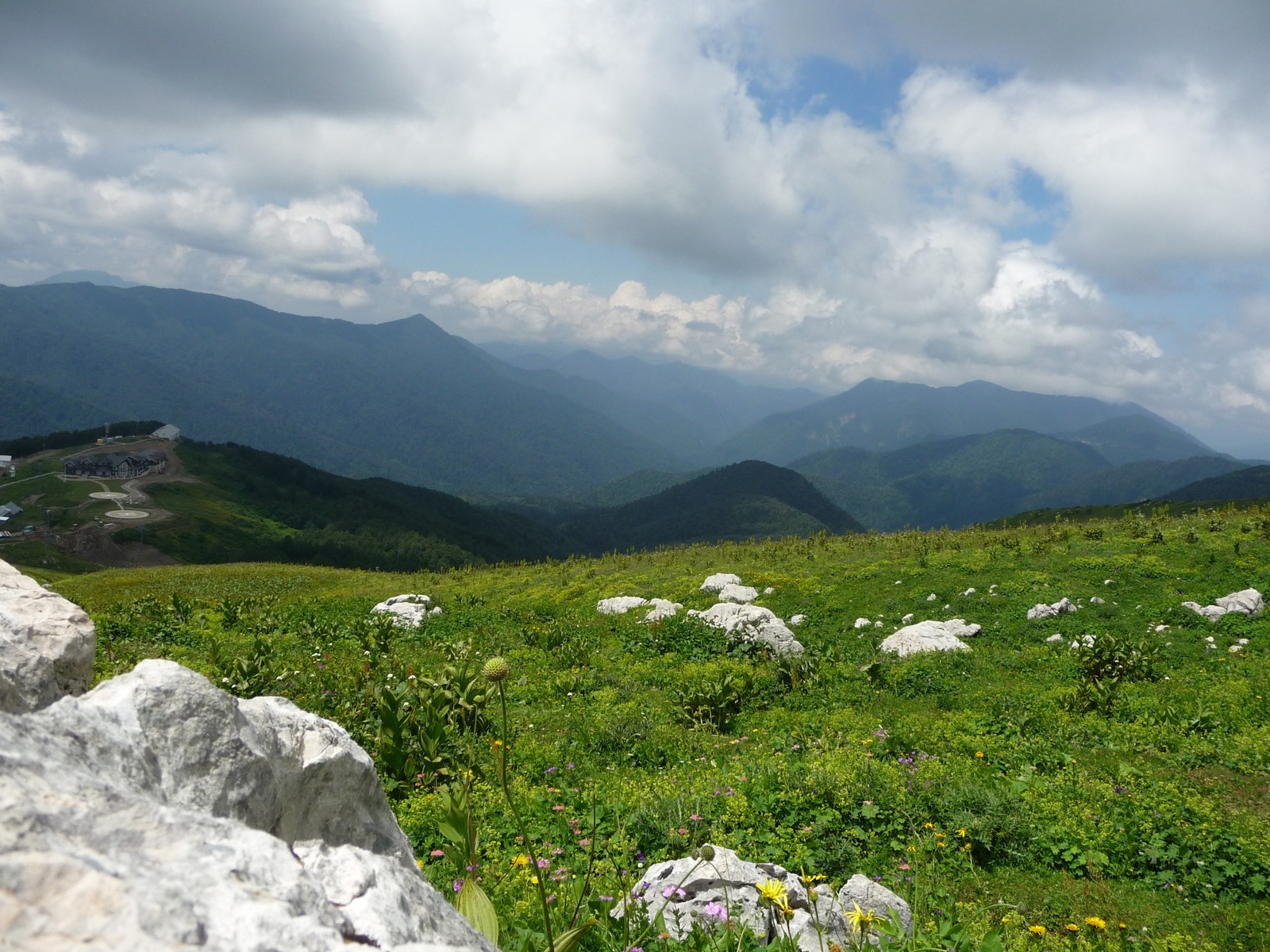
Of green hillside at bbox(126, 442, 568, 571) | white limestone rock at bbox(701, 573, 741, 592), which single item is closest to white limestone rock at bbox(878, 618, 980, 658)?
white limestone rock at bbox(701, 573, 741, 592)

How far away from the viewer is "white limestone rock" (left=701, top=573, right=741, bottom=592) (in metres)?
21.9

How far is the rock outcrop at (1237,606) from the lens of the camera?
1457cm

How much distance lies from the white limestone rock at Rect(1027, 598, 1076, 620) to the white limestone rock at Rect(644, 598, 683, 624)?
9094 millimetres

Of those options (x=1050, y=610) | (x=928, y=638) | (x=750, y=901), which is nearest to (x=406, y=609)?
(x=928, y=638)

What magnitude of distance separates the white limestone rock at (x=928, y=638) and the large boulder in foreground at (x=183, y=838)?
1409 cm

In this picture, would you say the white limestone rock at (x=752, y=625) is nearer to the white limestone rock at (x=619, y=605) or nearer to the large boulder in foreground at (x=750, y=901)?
the white limestone rock at (x=619, y=605)

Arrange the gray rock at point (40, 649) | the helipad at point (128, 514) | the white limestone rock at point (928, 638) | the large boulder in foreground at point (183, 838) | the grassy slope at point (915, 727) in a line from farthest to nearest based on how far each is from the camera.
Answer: the helipad at point (128, 514) → the white limestone rock at point (928, 638) → the grassy slope at point (915, 727) → the gray rock at point (40, 649) → the large boulder in foreground at point (183, 838)

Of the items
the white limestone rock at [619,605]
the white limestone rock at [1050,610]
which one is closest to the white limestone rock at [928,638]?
the white limestone rock at [1050,610]

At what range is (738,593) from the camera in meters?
21.0

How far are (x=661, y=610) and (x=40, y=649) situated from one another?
16.5 metres

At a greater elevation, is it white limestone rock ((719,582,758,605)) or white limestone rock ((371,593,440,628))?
white limestone rock ((719,582,758,605))

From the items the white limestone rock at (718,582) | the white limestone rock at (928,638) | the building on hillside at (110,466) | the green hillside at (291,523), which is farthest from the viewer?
the building on hillside at (110,466)

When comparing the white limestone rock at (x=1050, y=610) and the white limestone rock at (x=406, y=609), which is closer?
the white limestone rock at (x=1050, y=610)

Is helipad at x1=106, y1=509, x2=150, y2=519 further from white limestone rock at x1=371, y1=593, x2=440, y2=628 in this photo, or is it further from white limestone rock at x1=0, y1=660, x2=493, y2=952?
white limestone rock at x1=0, y1=660, x2=493, y2=952
